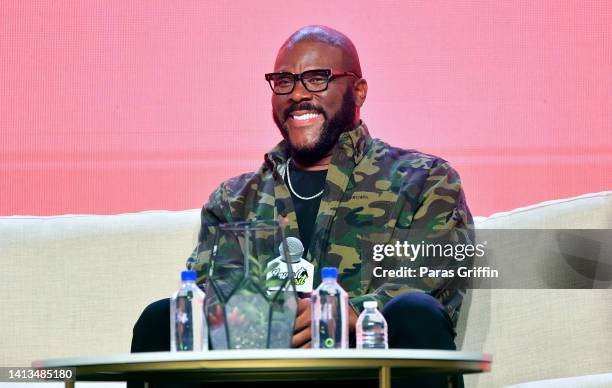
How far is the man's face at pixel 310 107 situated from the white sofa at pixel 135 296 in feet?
1.18

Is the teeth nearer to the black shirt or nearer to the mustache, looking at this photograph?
the mustache

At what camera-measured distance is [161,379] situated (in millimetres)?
1930

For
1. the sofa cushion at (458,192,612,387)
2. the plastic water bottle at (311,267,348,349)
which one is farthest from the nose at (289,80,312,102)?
the plastic water bottle at (311,267,348,349)

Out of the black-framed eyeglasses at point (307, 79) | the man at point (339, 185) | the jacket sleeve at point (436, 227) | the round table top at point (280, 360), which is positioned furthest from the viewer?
the black-framed eyeglasses at point (307, 79)

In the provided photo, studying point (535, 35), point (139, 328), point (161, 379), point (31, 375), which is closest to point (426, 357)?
point (161, 379)

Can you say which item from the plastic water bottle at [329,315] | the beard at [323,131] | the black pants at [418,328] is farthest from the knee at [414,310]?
the beard at [323,131]

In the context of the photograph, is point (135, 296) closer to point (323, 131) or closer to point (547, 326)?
point (323, 131)

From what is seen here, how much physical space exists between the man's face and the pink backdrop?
0.27 m

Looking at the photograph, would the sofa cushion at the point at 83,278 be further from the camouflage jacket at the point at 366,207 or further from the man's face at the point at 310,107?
the man's face at the point at 310,107

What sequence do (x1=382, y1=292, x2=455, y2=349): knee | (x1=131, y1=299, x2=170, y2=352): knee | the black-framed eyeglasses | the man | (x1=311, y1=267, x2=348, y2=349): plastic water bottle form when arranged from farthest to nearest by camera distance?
the black-framed eyeglasses, the man, (x1=131, y1=299, x2=170, y2=352): knee, (x1=382, y1=292, x2=455, y2=349): knee, (x1=311, y1=267, x2=348, y2=349): plastic water bottle

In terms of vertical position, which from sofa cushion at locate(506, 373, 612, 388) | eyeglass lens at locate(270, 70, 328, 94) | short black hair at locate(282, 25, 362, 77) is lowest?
sofa cushion at locate(506, 373, 612, 388)

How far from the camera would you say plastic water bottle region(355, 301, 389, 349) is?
1952mm

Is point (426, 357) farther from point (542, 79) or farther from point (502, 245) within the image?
point (542, 79)

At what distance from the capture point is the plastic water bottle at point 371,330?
195 centimetres
